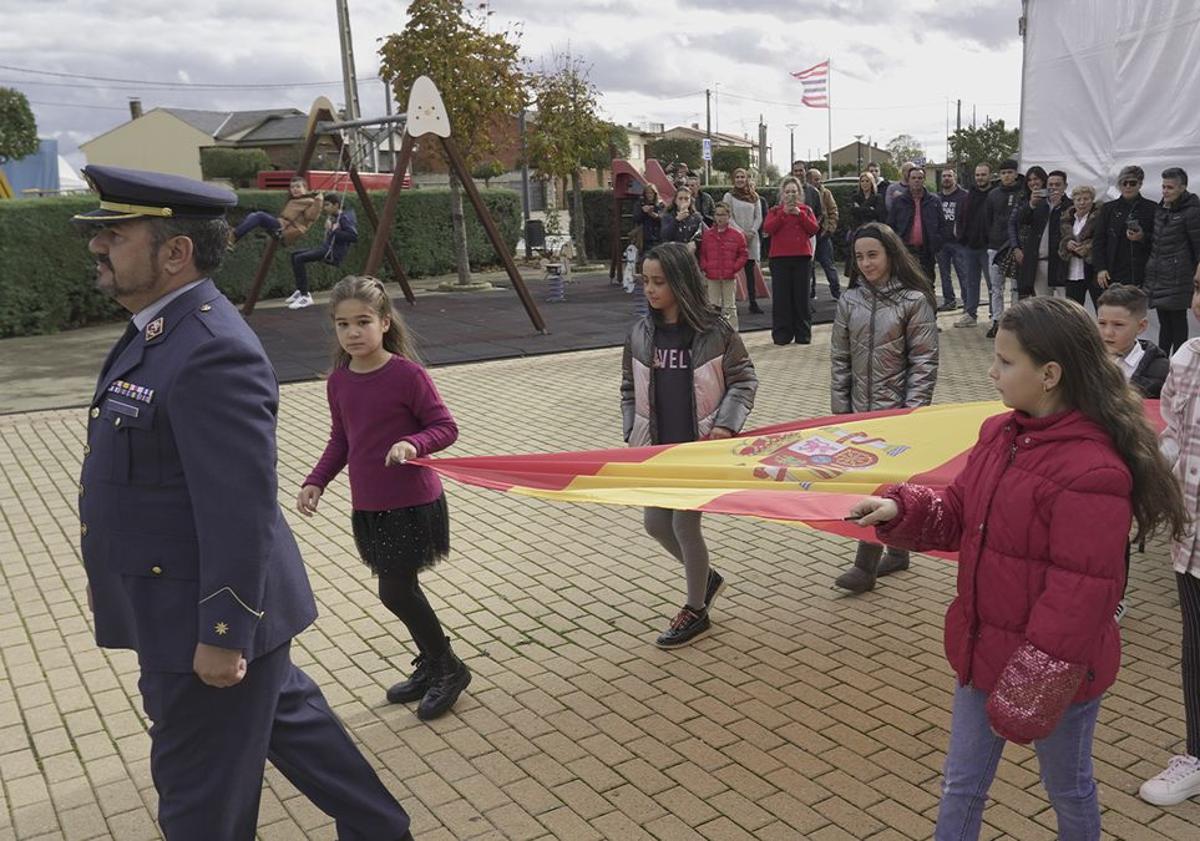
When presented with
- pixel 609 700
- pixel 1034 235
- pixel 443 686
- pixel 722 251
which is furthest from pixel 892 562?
pixel 1034 235

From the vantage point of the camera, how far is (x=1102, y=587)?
2.59 m

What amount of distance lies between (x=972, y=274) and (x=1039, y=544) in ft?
44.0

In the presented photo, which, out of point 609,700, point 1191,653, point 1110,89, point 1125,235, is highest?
point 1110,89

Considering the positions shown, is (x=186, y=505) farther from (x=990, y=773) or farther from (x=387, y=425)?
(x=990, y=773)

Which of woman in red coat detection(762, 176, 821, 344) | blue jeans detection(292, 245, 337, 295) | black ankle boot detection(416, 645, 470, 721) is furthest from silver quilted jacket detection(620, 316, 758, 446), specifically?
blue jeans detection(292, 245, 337, 295)

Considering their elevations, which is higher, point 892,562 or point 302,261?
point 302,261

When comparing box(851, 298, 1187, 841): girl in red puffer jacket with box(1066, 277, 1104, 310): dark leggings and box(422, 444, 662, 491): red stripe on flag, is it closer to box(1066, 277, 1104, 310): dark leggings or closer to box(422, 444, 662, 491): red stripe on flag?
box(422, 444, 662, 491): red stripe on flag

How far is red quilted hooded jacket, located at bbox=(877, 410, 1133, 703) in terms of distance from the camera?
2.59 metres

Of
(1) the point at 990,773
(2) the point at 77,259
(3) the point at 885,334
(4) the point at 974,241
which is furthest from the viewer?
(2) the point at 77,259

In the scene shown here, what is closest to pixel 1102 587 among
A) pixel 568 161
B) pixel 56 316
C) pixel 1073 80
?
pixel 1073 80

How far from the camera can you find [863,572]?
5.69 meters

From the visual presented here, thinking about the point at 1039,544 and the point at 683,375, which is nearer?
the point at 1039,544

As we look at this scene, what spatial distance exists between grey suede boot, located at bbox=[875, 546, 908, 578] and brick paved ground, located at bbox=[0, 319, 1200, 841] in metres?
0.07

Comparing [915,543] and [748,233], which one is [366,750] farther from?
[748,233]
